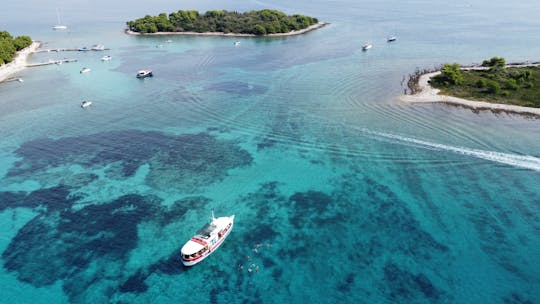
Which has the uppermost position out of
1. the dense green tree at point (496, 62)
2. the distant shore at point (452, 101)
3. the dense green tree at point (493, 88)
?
the dense green tree at point (496, 62)

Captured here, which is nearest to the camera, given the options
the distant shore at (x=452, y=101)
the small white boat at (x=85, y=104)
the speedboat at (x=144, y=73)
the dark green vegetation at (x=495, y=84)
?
the distant shore at (x=452, y=101)

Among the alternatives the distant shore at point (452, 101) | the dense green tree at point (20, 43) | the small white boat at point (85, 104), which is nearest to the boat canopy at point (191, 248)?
the small white boat at point (85, 104)

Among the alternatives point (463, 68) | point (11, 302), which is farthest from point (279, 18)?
point (11, 302)

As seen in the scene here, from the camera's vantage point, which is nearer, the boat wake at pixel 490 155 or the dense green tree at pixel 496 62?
the boat wake at pixel 490 155

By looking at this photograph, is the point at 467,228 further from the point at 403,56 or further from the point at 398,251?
the point at 403,56

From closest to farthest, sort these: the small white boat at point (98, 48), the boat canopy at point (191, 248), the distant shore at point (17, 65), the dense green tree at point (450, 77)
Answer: the boat canopy at point (191, 248) → the dense green tree at point (450, 77) → the distant shore at point (17, 65) → the small white boat at point (98, 48)

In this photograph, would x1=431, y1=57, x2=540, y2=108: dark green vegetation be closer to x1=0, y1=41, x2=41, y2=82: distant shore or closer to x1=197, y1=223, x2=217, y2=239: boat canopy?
x1=197, y1=223, x2=217, y2=239: boat canopy

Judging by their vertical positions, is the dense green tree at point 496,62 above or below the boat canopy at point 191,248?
above

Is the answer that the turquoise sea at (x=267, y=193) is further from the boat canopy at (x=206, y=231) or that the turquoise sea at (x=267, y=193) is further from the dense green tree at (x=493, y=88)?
the dense green tree at (x=493, y=88)
